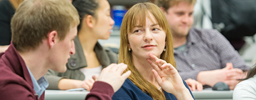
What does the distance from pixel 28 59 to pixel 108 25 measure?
4.04ft

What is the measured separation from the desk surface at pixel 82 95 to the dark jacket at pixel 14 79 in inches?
24.7

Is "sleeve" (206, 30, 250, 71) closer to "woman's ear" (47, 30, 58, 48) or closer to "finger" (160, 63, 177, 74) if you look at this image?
"finger" (160, 63, 177, 74)

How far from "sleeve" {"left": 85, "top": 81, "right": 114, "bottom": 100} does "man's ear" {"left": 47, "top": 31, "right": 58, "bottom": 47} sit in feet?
0.72

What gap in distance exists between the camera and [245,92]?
161cm

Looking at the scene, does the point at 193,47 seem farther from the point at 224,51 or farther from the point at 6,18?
the point at 6,18

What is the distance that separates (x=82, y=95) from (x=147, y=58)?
1.45 ft

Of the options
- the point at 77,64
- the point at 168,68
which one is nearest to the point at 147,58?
the point at 168,68

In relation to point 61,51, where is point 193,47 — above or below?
below

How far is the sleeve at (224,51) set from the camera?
96.1 inches

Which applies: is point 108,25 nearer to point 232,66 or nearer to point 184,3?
point 184,3

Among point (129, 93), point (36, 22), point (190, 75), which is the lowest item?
point (190, 75)

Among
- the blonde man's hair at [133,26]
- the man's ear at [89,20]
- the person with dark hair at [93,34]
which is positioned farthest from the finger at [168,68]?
the man's ear at [89,20]

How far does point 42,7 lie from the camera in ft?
4.01

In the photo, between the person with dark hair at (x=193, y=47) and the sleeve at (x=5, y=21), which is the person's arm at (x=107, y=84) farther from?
the sleeve at (x=5, y=21)
